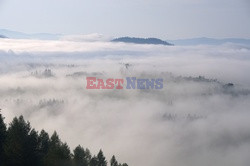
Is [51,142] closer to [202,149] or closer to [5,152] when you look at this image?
[5,152]

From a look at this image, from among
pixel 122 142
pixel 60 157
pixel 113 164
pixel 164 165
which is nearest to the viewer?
pixel 60 157

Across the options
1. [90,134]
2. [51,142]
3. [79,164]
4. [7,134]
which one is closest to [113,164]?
[79,164]

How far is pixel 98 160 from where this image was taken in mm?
50438

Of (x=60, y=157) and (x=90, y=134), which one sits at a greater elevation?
(x=60, y=157)

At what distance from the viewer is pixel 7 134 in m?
32.7

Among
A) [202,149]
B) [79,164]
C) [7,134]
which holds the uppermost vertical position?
[7,134]

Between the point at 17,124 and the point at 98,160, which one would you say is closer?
the point at 17,124

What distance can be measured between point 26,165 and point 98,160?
21396 millimetres

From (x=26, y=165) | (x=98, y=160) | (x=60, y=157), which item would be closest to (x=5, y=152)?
(x=26, y=165)

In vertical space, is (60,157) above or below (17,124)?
below

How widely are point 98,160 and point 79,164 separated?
42.8ft

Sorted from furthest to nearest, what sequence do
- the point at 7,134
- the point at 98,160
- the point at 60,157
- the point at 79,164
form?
the point at 98,160
the point at 79,164
the point at 7,134
the point at 60,157

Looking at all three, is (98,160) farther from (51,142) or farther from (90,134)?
(90,134)

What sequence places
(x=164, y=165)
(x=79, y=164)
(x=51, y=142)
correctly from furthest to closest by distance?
(x=164, y=165) → (x=79, y=164) → (x=51, y=142)
